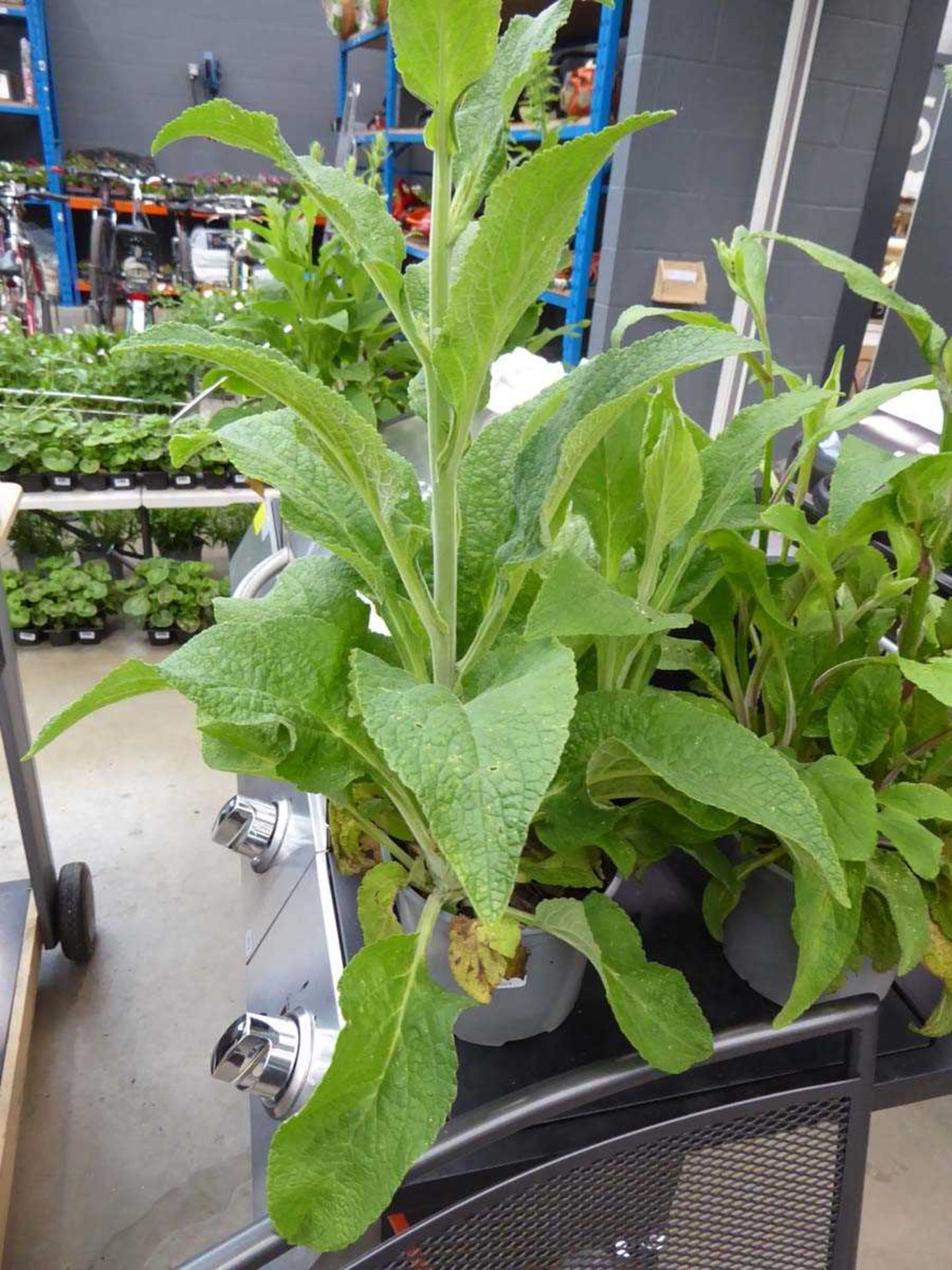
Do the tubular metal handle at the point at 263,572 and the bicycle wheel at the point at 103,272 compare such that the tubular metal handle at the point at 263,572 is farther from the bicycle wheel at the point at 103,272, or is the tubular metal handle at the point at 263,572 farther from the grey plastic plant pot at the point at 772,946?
the bicycle wheel at the point at 103,272

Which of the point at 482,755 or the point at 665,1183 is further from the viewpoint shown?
the point at 665,1183

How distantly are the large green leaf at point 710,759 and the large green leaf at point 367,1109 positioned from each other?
0.14m

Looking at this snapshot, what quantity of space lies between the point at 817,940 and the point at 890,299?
0.34 m

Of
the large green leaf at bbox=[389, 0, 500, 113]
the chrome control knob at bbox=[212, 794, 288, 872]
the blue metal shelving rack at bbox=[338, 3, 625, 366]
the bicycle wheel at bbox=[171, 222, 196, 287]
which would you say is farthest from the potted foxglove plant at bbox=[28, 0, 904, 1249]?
the bicycle wheel at bbox=[171, 222, 196, 287]

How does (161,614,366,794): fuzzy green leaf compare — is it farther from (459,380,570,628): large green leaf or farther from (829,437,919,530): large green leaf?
(829,437,919,530): large green leaf

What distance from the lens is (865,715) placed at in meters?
0.51

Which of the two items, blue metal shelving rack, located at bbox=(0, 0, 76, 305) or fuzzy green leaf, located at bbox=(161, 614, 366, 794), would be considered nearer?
fuzzy green leaf, located at bbox=(161, 614, 366, 794)

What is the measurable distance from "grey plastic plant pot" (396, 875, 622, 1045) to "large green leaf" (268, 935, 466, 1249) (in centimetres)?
5

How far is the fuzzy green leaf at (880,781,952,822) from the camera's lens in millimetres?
458

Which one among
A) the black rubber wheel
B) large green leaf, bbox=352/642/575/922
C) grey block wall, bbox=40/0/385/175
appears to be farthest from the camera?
grey block wall, bbox=40/0/385/175

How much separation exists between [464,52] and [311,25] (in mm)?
7114

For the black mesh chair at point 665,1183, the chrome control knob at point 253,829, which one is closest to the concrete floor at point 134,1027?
the chrome control knob at point 253,829

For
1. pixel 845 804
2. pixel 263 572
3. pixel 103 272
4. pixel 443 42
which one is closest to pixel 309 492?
pixel 443 42

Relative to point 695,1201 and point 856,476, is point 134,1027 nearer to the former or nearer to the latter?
point 695,1201
